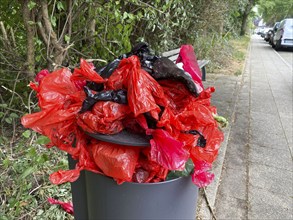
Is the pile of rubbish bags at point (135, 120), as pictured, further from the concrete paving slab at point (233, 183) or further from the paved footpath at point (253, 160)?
the concrete paving slab at point (233, 183)

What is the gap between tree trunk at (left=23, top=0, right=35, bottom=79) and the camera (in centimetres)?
271

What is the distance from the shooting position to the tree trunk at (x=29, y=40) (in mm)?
2711

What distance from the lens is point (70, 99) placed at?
4.95 ft

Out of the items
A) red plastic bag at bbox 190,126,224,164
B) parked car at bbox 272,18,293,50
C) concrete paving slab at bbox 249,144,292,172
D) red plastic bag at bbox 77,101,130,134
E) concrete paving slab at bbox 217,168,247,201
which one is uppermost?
red plastic bag at bbox 77,101,130,134

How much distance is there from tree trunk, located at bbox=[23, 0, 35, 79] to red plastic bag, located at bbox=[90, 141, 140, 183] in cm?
187

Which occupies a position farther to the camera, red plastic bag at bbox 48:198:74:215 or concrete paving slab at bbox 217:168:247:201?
concrete paving slab at bbox 217:168:247:201

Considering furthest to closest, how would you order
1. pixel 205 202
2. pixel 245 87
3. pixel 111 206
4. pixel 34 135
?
1. pixel 245 87
2. pixel 34 135
3. pixel 205 202
4. pixel 111 206

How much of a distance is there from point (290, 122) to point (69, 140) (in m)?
4.18

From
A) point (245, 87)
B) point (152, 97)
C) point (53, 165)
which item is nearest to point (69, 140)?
point (152, 97)

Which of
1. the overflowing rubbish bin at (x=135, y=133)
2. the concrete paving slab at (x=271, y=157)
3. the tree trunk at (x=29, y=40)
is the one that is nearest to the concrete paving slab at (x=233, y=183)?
the concrete paving slab at (x=271, y=157)

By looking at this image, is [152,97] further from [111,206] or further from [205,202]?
[205,202]

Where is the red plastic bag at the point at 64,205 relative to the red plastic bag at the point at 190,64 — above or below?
below

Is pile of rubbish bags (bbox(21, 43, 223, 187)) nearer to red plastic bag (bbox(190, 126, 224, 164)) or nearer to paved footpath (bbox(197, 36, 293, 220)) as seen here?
red plastic bag (bbox(190, 126, 224, 164))

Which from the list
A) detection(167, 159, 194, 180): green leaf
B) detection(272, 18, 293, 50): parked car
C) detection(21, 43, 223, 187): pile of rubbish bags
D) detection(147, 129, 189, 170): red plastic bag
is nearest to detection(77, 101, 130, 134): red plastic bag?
detection(21, 43, 223, 187): pile of rubbish bags
